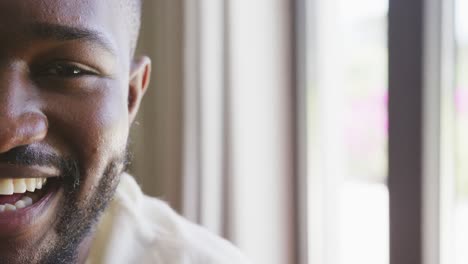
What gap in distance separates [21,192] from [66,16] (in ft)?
0.85

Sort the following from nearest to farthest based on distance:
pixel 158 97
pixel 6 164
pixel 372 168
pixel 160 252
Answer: pixel 6 164
pixel 160 252
pixel 372 168
pixel 158 97

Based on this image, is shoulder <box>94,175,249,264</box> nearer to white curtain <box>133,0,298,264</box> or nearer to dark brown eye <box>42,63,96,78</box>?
dark brown eye <box>42,63,96,78</box>

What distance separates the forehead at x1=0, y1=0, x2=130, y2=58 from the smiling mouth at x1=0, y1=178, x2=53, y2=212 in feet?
0.66

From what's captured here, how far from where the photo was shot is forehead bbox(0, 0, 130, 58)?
80cm

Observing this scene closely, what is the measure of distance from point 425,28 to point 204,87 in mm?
658

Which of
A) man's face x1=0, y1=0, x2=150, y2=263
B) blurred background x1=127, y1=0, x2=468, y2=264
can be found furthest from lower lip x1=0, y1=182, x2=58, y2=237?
blurred background x1=127, y1=0, x2=468, y2=264

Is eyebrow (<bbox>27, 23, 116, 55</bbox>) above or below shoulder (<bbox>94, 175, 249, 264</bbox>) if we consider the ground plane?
above

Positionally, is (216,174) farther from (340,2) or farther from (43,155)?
(43,155)

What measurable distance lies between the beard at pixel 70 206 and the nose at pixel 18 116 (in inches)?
0.8

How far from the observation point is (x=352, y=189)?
1.69m

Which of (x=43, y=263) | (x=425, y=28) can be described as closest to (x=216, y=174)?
(x=425, y=28)

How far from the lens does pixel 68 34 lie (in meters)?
Result: 0.84

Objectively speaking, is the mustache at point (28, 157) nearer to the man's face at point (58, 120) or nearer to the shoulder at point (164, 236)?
the man's face at point (58, 120)

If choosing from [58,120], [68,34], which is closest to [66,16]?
[68,34]
